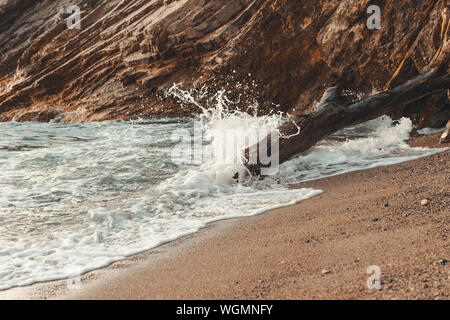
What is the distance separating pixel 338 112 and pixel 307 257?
3503 mm

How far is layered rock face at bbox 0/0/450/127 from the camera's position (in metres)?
8.23

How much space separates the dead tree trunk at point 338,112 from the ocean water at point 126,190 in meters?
0.32

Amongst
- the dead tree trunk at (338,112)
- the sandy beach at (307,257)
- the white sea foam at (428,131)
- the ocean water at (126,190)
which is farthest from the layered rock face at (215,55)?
the sandy beach at (307,257)

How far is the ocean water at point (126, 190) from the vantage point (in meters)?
3.66

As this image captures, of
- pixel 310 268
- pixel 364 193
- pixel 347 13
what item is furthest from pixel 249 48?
pixel 310 268

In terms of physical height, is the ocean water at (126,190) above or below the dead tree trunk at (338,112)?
below

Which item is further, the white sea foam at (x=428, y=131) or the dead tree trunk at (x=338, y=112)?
the white sea foam at (x=428, y=131)

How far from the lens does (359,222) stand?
361 cm

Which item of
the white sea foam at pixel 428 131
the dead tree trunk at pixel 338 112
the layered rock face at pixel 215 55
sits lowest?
the white sea foam at pixel 428 131

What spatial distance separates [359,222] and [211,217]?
1480 mm

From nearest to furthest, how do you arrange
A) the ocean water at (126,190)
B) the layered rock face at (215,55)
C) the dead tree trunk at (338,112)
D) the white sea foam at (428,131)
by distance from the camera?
the ocean water at (126,190), the dead tree trunk at (338,112), the white sea foam at (428,131), the layered rock face at (215,55)

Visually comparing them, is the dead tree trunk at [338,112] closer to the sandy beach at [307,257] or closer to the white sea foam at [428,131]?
the white sea foam at [428,131]

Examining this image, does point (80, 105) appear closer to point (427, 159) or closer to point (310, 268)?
point (427, 159)

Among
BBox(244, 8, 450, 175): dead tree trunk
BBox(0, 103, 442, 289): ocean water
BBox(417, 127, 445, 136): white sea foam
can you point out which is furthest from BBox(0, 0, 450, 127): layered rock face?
BBox(0, 103, 442, 289): ocean water
